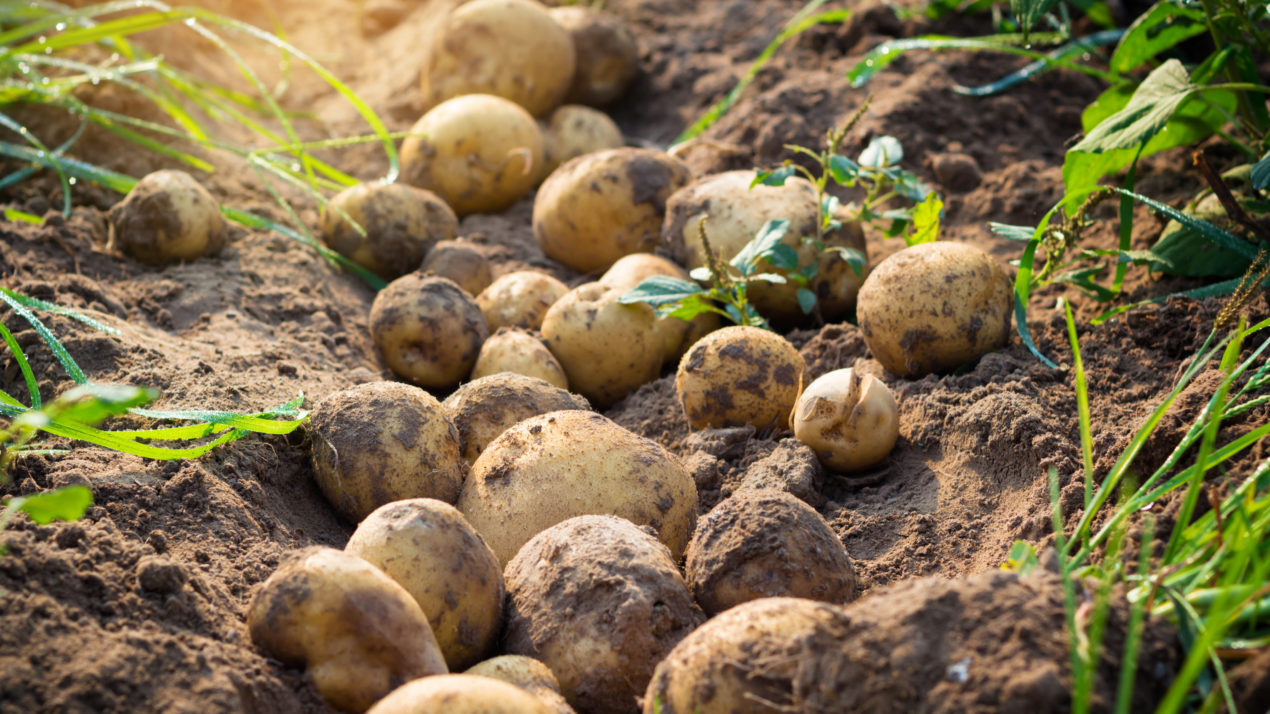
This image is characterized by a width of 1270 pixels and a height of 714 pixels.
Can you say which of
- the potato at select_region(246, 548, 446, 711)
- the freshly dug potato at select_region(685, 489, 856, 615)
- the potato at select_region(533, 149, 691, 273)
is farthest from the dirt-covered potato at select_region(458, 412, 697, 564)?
the potato at select_region(533, 149, 691, 273)

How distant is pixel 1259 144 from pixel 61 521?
2.99 meters

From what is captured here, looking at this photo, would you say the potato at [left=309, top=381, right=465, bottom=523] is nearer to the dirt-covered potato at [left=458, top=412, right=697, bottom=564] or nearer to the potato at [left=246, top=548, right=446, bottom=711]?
the dirt-covered potato at [left=458, top=412, right=697, bottom=564]

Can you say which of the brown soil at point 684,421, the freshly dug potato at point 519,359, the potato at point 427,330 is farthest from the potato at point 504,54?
the freshly dug potato at point 519,359

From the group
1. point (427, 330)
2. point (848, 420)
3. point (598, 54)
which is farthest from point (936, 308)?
point (598, 54)

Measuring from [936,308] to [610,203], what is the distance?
1.26 metres

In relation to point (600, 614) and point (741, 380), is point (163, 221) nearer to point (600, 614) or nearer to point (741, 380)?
point (741, 380)

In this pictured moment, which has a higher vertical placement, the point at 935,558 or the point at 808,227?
the point at 808,227

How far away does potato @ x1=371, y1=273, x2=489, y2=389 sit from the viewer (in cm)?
278

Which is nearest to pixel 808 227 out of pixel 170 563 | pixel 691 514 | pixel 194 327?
pixel 691 514

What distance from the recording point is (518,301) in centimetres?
304

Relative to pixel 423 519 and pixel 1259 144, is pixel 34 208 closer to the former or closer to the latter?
pixel 423 519

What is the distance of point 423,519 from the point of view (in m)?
1.77

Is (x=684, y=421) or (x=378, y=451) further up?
(x=378, y=451)

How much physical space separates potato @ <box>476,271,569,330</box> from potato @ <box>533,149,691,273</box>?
1.08ft
